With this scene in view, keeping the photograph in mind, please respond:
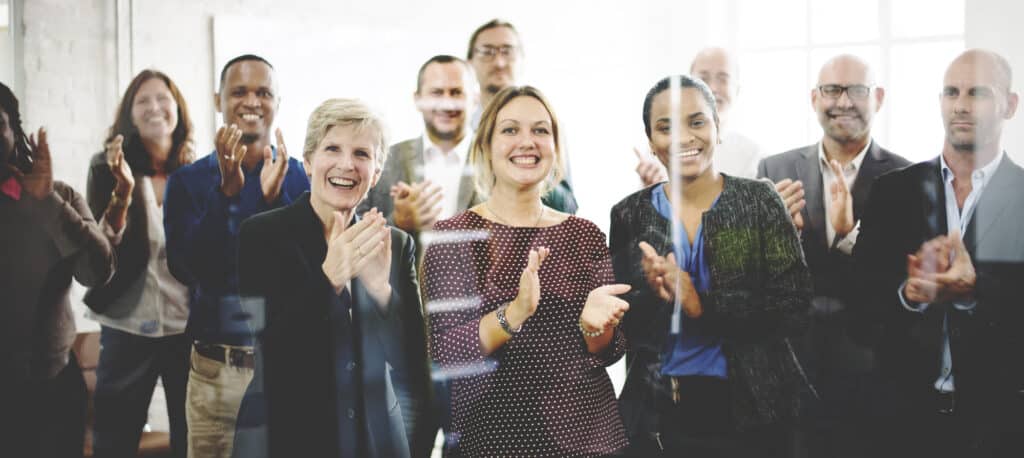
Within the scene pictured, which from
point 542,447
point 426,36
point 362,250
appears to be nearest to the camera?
point 542,447

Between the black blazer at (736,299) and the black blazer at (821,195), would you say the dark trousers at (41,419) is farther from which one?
the black blazer at (821,195)

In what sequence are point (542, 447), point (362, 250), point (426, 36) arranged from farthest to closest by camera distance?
1. point (426, 36)
2. point (362, 250)
3. point (542, 447)

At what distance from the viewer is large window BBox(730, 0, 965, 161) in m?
2.70

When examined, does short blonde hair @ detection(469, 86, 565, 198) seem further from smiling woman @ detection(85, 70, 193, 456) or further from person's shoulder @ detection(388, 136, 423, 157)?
smiling woman @ detection(85, 70, 193, 456)

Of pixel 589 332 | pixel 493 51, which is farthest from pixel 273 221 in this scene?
pixel 589 332

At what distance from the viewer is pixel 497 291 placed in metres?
2.34

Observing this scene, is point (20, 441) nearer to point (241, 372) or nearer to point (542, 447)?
point (241, 372)

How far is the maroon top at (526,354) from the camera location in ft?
7.52

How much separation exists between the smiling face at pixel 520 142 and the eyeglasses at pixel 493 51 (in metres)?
0.37

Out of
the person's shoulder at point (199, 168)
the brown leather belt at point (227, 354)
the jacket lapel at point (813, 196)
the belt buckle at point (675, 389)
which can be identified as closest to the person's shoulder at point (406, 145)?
the person's shoulder at point (199, 168)

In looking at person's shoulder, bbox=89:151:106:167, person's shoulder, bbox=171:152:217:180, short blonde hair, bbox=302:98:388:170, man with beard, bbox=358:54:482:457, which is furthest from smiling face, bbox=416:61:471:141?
person's shoulder, bbox=89:151:106:167

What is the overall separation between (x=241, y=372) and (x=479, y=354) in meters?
0.85

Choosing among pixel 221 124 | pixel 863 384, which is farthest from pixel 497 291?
pixel 863 384

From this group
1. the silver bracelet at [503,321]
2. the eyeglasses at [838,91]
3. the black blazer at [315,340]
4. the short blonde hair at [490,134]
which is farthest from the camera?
the eyeglasses at [838,91]
